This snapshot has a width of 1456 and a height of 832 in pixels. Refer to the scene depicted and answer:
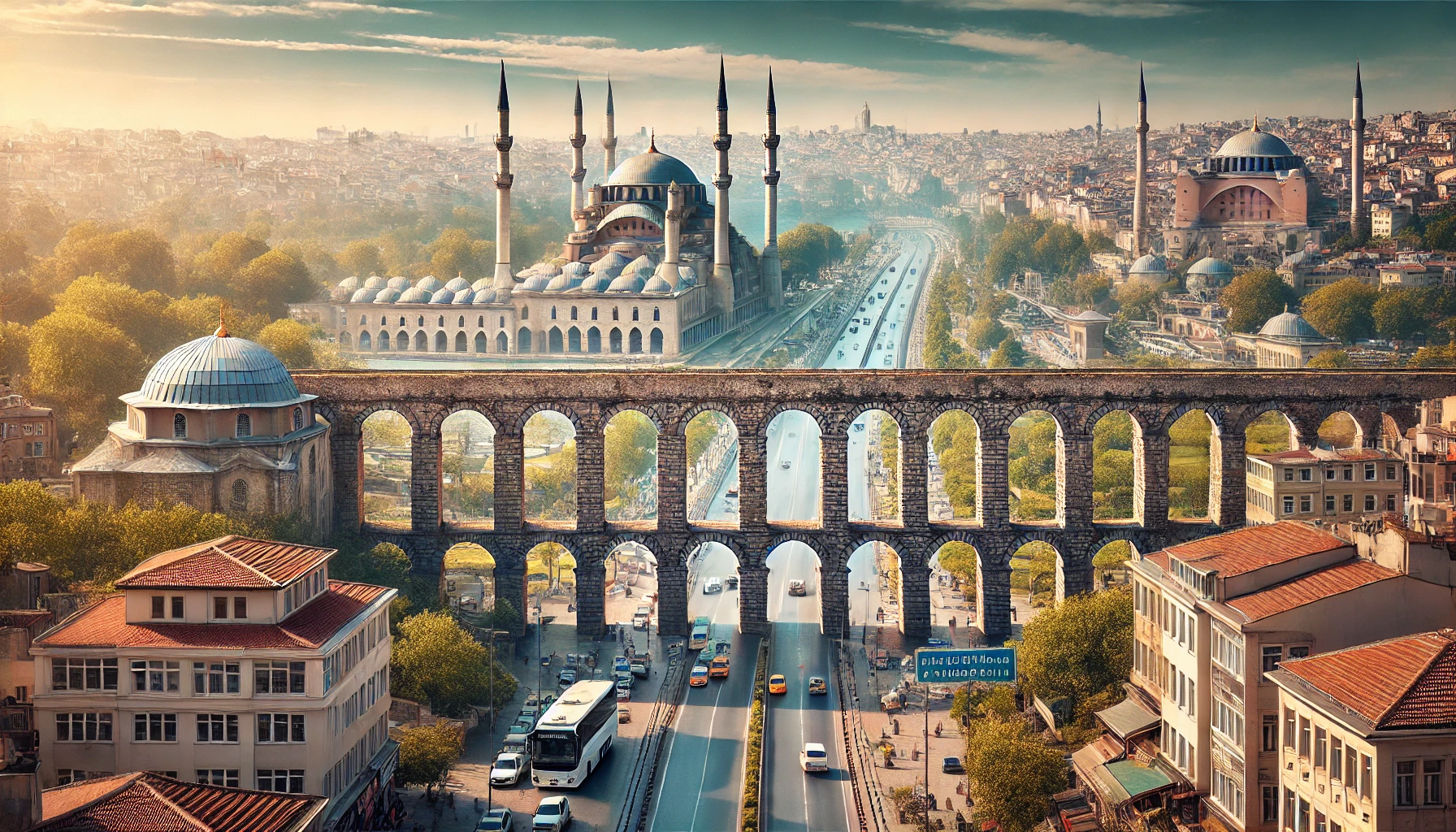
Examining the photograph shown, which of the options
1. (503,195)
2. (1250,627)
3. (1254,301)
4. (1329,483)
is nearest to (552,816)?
(1250,627)

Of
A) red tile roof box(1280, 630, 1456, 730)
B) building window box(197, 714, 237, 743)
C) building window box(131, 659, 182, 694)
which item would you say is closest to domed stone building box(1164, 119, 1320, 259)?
red tile roof box(1280, 630, 1456, 730)

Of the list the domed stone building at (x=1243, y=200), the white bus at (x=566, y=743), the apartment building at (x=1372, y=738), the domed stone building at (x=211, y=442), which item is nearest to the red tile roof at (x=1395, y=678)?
the apartment building at (x=1372, y=738)

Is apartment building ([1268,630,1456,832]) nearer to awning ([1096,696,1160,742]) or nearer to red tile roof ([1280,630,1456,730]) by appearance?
red tile roof ([1280,630,1456,730])

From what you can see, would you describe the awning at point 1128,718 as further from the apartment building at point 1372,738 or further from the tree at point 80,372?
the tree at point 80,372

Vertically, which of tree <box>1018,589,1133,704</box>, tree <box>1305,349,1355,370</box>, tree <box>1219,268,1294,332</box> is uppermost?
tree <box>1219,268,1294,332</box>

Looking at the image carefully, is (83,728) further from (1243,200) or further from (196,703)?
(1243,200)

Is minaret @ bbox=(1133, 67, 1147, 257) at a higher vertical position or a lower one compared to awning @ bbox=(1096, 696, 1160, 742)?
higher
